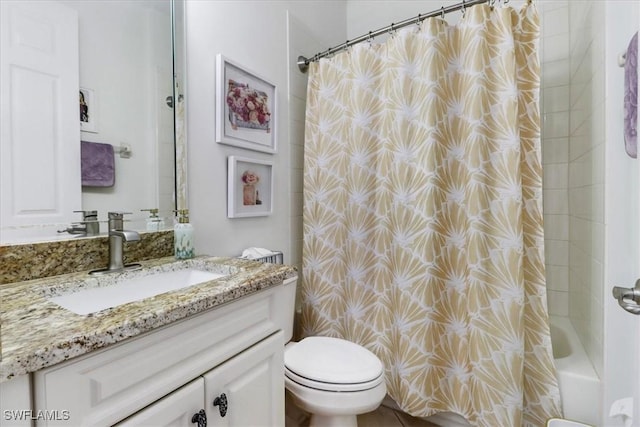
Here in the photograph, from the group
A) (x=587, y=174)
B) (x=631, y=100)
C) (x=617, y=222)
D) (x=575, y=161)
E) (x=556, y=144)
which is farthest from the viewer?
(x=556, y=144)

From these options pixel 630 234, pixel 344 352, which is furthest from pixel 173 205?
pixel 630 234

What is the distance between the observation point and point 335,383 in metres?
→ 1.11

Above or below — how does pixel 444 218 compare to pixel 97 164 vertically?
below

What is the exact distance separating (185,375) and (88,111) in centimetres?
91

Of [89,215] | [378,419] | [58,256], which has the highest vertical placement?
[89,215]

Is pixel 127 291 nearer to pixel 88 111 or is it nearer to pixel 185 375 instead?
pixel 185 375

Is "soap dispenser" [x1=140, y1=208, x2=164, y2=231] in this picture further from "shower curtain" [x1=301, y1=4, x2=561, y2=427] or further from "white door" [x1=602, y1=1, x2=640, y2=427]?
"white door" [x1=602, y1=1, x2=640, y2=427]

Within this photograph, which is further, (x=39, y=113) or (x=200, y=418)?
(x=39, y=113)

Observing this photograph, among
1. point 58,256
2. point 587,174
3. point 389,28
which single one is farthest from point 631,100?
point 58,256

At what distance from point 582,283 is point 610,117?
2.86ft

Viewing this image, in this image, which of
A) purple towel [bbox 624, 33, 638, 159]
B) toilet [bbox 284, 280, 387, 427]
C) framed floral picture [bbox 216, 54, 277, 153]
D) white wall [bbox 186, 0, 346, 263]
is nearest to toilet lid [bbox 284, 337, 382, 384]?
toilet [bbox 284, 280, 387, 427]

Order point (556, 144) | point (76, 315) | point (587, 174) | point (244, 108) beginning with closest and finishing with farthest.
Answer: point (76, 315), point (587, 174), point (244, 108), point (556, 144)

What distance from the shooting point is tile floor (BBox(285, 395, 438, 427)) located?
1.50m

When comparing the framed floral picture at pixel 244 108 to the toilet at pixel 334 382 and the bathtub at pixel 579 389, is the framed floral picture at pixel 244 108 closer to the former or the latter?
the toilet at pixel 334 382
